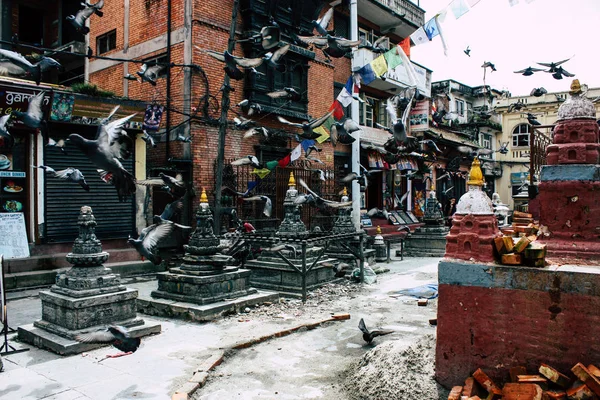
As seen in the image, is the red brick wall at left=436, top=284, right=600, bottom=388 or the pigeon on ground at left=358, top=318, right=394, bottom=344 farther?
the pigeon on ground at left=358, top=318, right=394, bottom=344

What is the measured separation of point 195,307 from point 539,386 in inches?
247

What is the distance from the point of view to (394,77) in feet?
79.0

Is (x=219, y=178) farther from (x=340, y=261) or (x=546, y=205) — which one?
(x=546, y=205)

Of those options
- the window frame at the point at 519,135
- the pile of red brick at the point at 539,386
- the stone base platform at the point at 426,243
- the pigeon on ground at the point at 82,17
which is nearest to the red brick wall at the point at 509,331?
the pile of red brick at the point at 539,386

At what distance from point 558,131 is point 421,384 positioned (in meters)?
3.16

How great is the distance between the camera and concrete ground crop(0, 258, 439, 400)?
5.49 m

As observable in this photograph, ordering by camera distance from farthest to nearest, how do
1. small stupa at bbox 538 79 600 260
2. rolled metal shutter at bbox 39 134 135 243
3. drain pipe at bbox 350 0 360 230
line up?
drain pipe at bbox 350 0 360 230, rolled metal shutter at bbox 39 134 135 243, small stupa at bbox 538 79 600 260

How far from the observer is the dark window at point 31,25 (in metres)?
18.7

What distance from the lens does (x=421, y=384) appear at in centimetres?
486

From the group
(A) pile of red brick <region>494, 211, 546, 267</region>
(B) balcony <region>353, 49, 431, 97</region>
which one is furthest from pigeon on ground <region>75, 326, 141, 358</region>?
(B) balcony <region>353, 49, 431, 97</region>

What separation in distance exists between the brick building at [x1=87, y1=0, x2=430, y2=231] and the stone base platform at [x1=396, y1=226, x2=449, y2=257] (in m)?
3.72

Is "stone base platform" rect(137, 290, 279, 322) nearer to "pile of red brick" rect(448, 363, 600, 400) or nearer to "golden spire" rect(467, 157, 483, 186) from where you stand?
"pile of red brick" rect(448, 363, 600, 400)

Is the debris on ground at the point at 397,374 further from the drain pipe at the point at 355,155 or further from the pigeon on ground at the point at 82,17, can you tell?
the drain pipe at the point at 355,155

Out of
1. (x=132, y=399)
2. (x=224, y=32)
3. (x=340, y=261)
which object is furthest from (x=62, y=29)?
(x=132, y=399)
